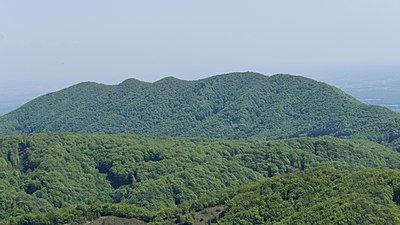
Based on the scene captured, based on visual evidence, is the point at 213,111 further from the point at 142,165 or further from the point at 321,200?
the point at 321,200

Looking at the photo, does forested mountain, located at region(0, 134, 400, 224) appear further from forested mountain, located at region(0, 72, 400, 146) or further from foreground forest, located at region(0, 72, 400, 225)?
forested mountain, located at region(0, 72, 400, 146)

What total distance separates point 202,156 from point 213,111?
73552 millimetres

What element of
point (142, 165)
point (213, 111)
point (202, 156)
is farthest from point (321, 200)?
point (213, 111)

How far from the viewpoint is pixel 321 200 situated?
140ft

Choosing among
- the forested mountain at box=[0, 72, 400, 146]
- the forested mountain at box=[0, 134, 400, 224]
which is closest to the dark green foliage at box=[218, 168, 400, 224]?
the forested mountain at box=[0, 134, 400, 224]

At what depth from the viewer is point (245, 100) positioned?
15188cm

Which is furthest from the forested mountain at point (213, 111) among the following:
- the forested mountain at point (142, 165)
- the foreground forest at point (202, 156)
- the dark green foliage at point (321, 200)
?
the dark green foliage at point (321, 200)

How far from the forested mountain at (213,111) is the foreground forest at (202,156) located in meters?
0.43

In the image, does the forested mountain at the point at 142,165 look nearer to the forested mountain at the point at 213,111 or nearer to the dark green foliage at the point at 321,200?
the dark green foliage at the point at 321,200

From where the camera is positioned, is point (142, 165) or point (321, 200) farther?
point (142, 165)

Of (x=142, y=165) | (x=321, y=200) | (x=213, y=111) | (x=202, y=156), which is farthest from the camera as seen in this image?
(x=213, y=111)

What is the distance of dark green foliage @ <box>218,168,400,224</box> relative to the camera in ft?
117

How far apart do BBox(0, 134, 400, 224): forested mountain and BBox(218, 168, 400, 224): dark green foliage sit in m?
16.2

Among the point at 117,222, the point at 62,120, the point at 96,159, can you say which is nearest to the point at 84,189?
the point at 96,159
